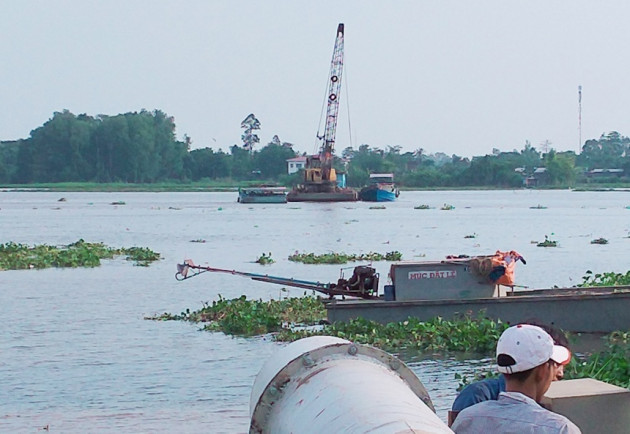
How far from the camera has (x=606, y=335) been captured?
54.5 feet


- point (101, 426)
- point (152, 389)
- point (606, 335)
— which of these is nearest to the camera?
point (101, 426)

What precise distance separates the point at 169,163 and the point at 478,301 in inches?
6830

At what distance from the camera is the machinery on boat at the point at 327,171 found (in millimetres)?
117688

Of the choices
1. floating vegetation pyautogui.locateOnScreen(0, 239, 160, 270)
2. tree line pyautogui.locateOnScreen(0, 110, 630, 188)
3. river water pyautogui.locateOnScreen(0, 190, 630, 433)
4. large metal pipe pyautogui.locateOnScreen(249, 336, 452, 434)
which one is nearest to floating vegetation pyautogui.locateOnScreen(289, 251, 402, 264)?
river water pyautogui.locateOnScreen(0, 190, 630, 433)

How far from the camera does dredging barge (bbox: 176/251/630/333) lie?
16.8 m

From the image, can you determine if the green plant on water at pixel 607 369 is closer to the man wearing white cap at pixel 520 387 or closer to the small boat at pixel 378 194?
the man wearing white cap at pixel 520 387

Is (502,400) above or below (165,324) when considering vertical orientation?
above

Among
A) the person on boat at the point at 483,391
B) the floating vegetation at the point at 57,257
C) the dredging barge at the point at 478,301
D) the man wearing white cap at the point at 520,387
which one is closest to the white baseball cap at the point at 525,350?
the man wearing white cap at the point at 520,387

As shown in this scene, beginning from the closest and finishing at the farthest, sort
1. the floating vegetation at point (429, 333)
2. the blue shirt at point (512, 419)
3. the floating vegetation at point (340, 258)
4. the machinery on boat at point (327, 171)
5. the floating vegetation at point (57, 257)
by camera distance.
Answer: the blue shirt at point (512, 419), the floating vegetation at point (429, 333), the floating vegetation at point (57, 257), the floating vegetation at point (340, 258), the machinery on boat at point (327, 171)

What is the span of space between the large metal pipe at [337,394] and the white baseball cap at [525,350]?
1.33 ft

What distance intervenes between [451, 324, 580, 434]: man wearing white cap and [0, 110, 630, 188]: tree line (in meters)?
169

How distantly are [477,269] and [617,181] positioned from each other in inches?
6724

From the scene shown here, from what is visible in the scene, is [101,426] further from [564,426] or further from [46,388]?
[564,426]

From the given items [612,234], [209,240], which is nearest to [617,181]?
[612,234]
